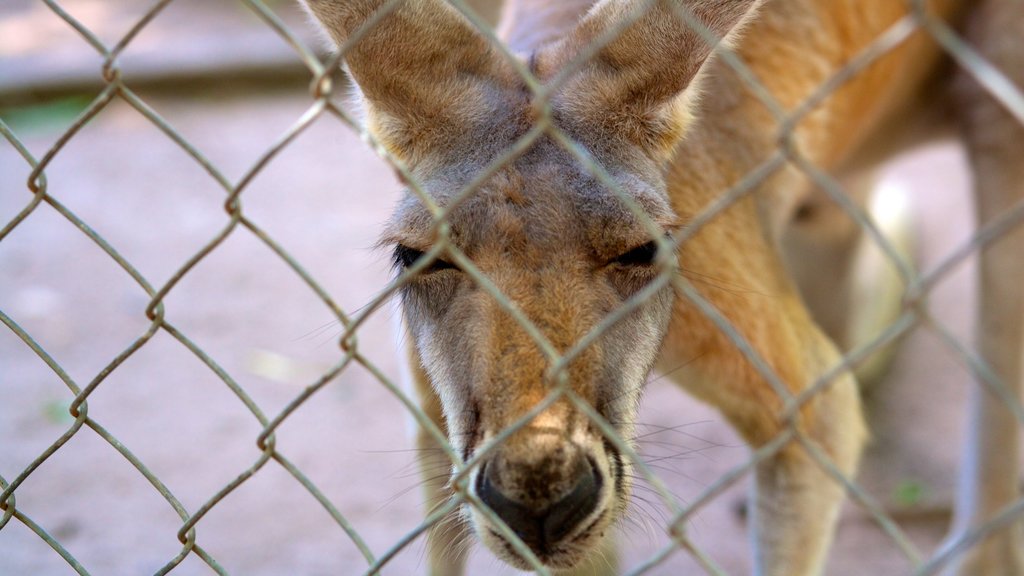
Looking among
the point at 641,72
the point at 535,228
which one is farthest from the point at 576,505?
the point at 641,72

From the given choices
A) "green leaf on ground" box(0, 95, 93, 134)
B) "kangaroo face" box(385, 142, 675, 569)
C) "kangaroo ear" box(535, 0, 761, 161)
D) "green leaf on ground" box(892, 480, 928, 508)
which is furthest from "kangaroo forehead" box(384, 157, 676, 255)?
"green leaf on ground" box(0, 95, 93, 134)

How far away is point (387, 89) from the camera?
2.53m

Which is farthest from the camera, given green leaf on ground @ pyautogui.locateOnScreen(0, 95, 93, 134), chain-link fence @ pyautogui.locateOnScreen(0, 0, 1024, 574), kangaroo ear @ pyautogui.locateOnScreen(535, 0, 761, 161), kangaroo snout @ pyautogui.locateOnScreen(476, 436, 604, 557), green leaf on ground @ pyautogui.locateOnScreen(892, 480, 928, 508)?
green leaf on ground @ pyautogui.locateOnScreen(0, 95, 93, 134)

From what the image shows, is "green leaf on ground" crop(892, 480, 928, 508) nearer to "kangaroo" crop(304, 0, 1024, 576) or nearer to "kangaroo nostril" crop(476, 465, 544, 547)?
"kangaroo" crop(304, 0, 1024, 576)

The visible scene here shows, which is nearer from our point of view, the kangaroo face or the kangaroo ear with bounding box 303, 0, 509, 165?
the kangaroo face

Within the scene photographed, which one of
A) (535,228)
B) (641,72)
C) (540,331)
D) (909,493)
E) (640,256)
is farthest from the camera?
(909,493)

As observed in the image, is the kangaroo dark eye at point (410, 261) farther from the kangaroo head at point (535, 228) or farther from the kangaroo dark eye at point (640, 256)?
the kangaroo dark eye at point (640, 256)

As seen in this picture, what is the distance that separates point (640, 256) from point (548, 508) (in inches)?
26.7

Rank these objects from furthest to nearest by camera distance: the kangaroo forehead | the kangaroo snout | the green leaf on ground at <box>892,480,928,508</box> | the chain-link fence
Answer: the green leaf on ground at <box>892,480,928,508</box> → the kangaroo forehead → the kangaroo snout → the chain-link fence

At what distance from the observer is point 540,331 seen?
214 cm

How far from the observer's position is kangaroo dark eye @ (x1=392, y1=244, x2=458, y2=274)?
2402mm

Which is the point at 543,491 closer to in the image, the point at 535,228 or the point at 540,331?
the point at 540,331

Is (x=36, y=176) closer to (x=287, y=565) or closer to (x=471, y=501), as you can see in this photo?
(x=471, y=501)

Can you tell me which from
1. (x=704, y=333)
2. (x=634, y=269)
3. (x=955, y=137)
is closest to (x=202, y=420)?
(x=704, y=333)
